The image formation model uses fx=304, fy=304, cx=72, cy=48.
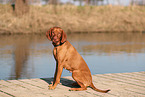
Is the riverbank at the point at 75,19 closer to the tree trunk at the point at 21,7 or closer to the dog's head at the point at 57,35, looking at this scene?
the tree trunk at the point at 21,7

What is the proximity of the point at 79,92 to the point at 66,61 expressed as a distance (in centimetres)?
67

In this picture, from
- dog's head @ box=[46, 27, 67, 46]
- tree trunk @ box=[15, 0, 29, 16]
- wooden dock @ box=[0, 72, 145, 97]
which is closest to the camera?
wooden dock @ box=[0, 72, 145, 97]

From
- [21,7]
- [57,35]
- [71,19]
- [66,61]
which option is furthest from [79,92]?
[21,7]

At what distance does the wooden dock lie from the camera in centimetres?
566

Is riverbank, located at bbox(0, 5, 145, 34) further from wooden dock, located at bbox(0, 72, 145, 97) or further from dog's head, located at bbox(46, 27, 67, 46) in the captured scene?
dog's head, located at bbox(46, 27, 67, 46)

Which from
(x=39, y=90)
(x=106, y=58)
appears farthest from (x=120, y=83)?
Answer: (x=106, y=58)

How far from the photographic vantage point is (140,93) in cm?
577

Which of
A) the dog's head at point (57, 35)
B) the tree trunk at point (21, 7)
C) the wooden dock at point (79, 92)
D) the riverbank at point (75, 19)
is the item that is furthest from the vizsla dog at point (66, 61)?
the tree trunk at point (21, 7)

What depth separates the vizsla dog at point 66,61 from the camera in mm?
5957

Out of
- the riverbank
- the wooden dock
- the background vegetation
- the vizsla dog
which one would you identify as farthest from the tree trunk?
the vizsla dog

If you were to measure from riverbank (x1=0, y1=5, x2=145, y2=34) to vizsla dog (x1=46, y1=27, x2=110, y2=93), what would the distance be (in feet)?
64.6

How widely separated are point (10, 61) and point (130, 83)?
6.89m

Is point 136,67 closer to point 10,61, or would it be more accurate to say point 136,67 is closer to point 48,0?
point 10,61

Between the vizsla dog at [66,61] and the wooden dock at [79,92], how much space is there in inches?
7.5
